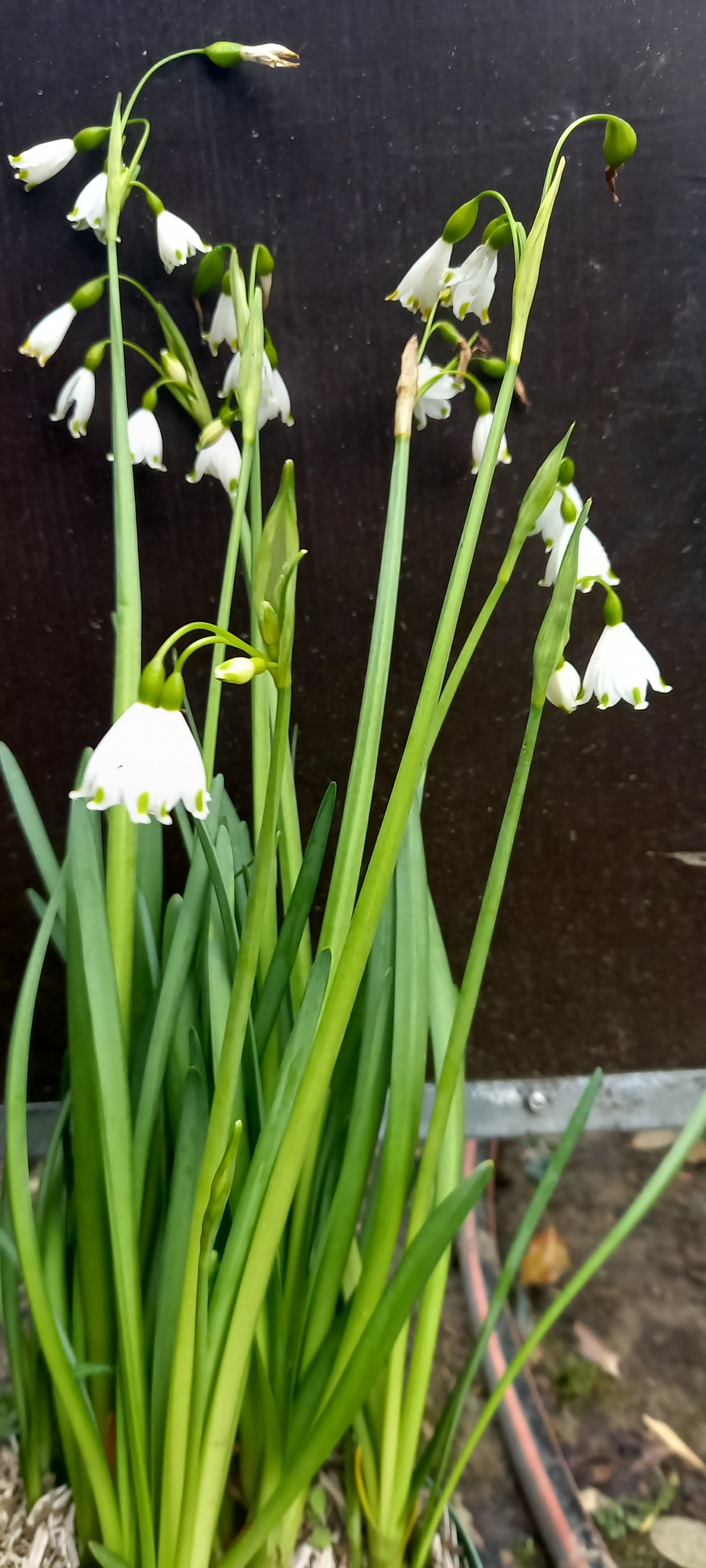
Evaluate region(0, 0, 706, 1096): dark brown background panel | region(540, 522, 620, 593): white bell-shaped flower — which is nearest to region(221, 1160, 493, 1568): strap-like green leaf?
region(540, 522, 620, 593): white bell-shaped flower

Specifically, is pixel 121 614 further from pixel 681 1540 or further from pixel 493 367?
pixel 681 1540

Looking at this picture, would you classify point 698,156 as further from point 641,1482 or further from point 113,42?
point 641,1482

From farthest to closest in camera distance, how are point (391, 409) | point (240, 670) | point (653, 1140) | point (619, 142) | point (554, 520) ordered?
point (653, 1140), point (391, 409), point (554, 520), point (619, 142), point (240, 670)

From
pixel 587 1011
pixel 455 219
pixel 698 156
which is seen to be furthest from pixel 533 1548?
pixel 698 156

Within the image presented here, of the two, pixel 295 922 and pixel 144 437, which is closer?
pixel 295 922

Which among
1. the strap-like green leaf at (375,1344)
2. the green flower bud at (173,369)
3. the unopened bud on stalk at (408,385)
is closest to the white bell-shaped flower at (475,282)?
the unopened bud on stalk at (408,385)

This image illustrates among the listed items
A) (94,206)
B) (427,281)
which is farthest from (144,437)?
(427,281)
